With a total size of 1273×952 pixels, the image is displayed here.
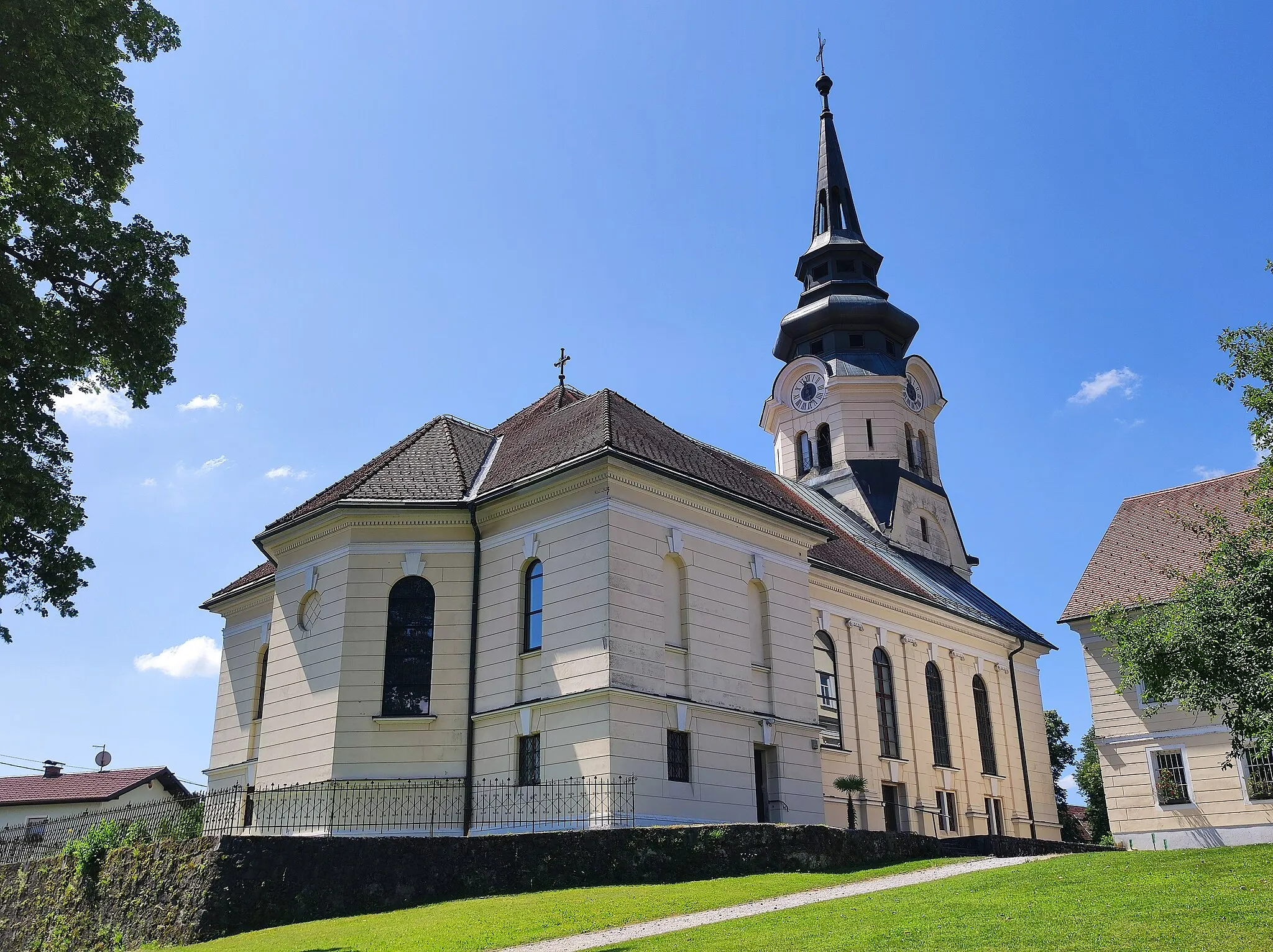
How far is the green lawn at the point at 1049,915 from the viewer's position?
11.0 metres

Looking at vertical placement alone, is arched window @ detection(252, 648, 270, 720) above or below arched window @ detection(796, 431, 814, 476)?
below

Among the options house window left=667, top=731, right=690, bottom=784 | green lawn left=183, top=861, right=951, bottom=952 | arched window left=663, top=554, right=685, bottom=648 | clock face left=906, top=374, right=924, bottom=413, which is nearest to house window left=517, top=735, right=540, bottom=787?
house window left=667, top=731, right=690, bottom=784

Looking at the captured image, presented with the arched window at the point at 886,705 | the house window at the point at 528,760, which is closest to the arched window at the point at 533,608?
the house window at the point at 528,760

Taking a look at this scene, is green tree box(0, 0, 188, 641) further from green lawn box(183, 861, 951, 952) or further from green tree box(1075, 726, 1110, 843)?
green tree box(1075, 726, 1110, 843)

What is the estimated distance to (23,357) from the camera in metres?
16.1

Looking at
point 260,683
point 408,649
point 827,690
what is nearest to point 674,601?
point 408,649

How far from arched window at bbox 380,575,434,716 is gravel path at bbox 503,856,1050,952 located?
10.5 meters

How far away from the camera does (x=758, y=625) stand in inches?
1036

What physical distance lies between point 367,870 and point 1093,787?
5223cm

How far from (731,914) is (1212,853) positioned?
8.03 m

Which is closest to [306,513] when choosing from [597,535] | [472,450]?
[472,450]

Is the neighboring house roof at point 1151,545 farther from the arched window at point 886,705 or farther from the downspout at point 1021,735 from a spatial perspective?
the arched window at point 886,705

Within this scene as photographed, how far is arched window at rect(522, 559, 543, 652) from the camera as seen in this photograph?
940 inches

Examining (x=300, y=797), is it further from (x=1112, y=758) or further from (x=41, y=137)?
(x=1112, y=758)
